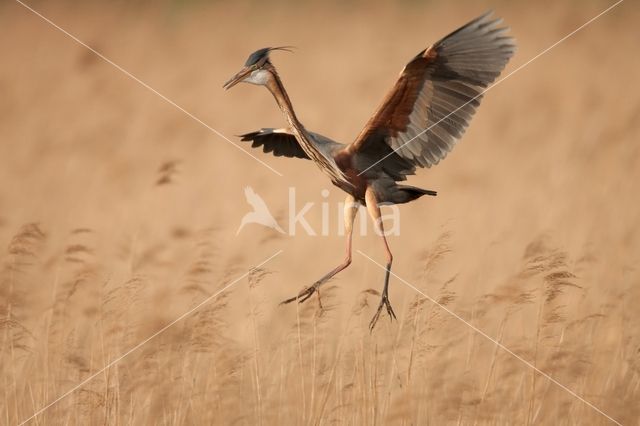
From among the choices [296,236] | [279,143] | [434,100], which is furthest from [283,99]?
[296,236]

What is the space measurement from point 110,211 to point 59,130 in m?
1.72

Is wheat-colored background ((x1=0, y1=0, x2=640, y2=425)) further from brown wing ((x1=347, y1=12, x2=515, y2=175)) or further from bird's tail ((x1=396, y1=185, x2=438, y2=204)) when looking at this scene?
brown wing ((x1=347, y1=12, x2=515, y2=175))

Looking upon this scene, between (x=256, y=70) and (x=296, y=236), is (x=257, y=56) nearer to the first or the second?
(x=256, y=70)

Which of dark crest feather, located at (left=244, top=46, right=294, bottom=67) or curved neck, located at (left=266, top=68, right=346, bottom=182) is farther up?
dark crest feather, located at (left=244, top=46, right=294, bottom=67)

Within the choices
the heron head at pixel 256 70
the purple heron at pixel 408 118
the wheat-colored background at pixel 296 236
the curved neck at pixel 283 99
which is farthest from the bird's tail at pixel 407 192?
the heron head at pixel 256 70

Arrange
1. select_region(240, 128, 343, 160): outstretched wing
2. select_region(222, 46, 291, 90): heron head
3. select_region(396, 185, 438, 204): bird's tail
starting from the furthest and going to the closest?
select_region(240, 128, 343, 160): outstretched wing → select_region(396, 185, 438, 204): bird's tail → select_region(222, 46, 291, 90): heron head

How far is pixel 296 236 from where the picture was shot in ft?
25.4

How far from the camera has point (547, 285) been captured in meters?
4.79

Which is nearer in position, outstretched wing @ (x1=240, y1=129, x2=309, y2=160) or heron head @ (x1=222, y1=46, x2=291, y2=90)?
heron head @ (x1=222, y1=46, x2=291, y2=90)

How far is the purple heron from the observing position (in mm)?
4633

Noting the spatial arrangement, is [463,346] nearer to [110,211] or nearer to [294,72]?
[110,211]

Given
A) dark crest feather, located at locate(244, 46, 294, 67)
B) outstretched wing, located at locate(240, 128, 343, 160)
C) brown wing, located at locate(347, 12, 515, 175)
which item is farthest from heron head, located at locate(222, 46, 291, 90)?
outstretched wing, located at locate(240, 128, 343, 160)

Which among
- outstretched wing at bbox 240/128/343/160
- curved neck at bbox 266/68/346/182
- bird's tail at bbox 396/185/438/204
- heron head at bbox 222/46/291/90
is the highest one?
outstretched wing at bbox 240/128/343/160

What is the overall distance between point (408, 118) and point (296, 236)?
305 cm
